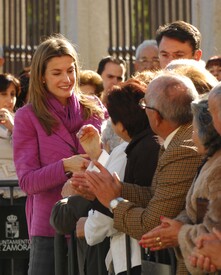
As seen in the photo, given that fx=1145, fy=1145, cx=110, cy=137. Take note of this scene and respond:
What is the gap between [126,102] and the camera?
6.32 m

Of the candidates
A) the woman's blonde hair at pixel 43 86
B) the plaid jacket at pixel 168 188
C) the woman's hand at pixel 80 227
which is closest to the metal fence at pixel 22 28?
the woman's blonde hair at pixel 43 86

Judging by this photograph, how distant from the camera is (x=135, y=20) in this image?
18.2 metres

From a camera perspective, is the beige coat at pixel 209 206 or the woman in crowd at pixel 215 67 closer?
the beige coat at pixel 209 206

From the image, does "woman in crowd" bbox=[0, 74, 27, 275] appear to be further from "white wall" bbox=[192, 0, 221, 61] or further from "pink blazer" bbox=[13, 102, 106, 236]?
"white wall" bbox=[192, 0, 221, 61]

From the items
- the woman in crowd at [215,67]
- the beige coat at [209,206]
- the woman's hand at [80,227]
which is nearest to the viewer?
the beige coat at [209,206]

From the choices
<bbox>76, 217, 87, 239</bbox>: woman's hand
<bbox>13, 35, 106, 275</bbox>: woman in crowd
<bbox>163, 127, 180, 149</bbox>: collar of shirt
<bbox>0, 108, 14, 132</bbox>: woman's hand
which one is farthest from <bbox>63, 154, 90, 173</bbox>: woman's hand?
<bbox>0, 108, 14, 132</bbox>: woman's hand

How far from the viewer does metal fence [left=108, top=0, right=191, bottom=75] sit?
690 inches

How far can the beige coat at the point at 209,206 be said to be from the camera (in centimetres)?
505

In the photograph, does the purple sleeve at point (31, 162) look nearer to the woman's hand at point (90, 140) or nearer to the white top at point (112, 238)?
the woman's hand at point (90, 140)

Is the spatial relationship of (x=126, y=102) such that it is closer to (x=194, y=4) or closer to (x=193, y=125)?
(x=193, y=125)

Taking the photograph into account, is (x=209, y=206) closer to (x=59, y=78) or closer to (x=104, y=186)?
(x=104, y=186)

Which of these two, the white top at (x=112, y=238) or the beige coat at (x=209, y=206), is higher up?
the beige coat at (x=209, y=206)

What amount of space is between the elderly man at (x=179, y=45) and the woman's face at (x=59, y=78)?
1131 millimetres

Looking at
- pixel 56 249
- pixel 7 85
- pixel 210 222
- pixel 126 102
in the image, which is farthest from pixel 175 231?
pixel 7 85
